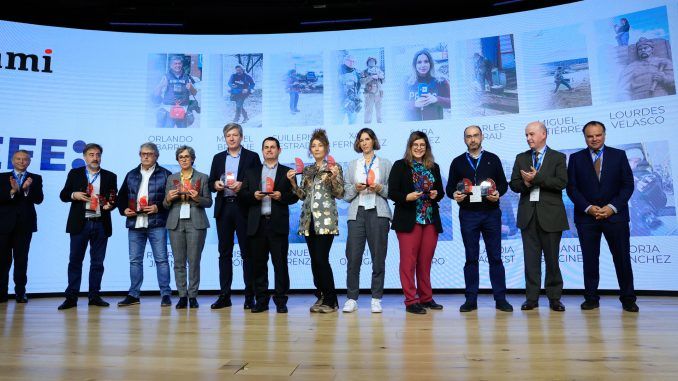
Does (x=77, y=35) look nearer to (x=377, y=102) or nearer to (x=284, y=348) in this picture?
(x=377, y=102)

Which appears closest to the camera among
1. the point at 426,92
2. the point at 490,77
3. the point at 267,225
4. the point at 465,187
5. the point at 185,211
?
the point at 465,187

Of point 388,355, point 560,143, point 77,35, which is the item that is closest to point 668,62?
point 560,143

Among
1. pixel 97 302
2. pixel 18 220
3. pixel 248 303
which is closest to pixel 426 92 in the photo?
pixel 248 303

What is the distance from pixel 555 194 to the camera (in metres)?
3.97

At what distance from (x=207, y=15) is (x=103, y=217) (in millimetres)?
3024

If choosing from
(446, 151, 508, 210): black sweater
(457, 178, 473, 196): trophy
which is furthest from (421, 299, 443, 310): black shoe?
(457, 178, 473, 196): trophy

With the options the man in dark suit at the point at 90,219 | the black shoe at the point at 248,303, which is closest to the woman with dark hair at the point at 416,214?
the black shoe at the point at 248,303

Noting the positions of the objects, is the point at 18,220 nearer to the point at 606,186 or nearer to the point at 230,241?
the point at 230,241

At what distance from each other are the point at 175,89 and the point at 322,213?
3.08m

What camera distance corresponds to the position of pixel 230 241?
4.31m

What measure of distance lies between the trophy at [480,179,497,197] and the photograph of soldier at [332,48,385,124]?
2.19 m

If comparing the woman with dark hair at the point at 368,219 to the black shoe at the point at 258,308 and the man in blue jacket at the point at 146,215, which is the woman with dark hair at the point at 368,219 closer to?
the black shoe at the point at 258,308

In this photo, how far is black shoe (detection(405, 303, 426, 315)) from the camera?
377cm

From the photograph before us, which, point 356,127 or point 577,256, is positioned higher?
point 356,127
